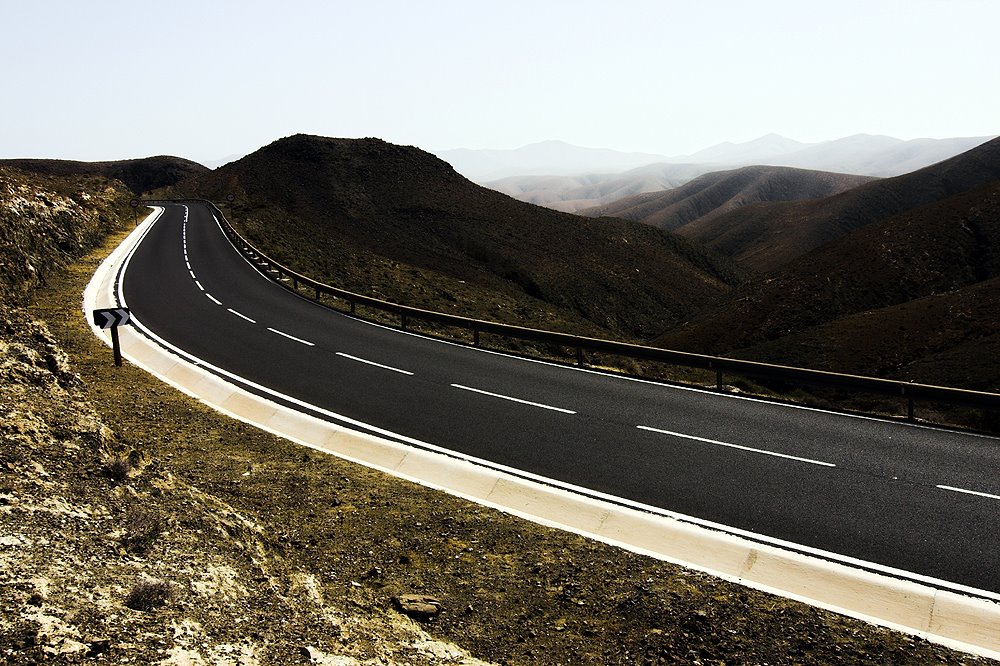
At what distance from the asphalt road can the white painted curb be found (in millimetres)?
472

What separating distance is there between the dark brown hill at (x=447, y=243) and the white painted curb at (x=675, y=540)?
19.7 metres

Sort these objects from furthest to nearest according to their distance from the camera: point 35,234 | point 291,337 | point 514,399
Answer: point 35,234
point 291,337
point 514,399

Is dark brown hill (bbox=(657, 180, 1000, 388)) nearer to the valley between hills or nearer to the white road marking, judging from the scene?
the valley between hills

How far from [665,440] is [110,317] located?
13.2 m

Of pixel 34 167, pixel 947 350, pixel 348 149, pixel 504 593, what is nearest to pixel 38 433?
pixel 504 593

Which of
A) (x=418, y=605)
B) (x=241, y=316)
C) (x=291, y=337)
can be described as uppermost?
(x=241, y=316)

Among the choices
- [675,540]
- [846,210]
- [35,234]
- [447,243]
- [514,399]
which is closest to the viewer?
[675,540]

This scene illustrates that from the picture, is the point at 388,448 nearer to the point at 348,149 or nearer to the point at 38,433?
A: the point at 38,433

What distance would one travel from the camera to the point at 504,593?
7504mm

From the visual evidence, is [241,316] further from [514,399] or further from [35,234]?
[514,399]

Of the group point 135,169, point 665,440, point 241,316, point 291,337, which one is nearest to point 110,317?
point 291,337

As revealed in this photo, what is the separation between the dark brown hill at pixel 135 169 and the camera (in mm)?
131500

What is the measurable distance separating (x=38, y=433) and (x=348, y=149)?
87.7 meters

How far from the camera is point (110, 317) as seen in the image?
1545 cm
